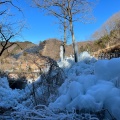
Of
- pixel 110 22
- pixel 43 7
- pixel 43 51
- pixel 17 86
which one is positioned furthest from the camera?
pixel 110 22

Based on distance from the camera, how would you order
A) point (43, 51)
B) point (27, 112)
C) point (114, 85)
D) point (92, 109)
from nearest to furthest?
point (27, 112)
point (92, 109)
point (114, 85)
point (43, 51)

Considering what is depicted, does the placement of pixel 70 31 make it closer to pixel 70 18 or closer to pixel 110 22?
pixel 70 18

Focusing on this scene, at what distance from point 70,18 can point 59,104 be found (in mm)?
17718

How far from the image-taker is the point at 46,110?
2068 millimetres

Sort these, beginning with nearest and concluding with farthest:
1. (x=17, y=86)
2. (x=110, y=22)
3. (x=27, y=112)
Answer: (x=27, y=112) < (x=17, y=86) < (x=110, y=22)

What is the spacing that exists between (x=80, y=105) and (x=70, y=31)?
59.8ft

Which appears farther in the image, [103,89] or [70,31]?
[70,31]

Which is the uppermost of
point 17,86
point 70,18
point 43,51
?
point 70,18

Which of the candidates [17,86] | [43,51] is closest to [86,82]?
[17,86]

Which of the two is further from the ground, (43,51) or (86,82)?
(43,51)

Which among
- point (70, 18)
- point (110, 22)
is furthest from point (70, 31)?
point (110, 22)

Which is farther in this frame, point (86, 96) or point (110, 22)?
point (110, 22)

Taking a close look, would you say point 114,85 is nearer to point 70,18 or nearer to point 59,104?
point 59,104

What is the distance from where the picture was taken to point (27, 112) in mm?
2057
